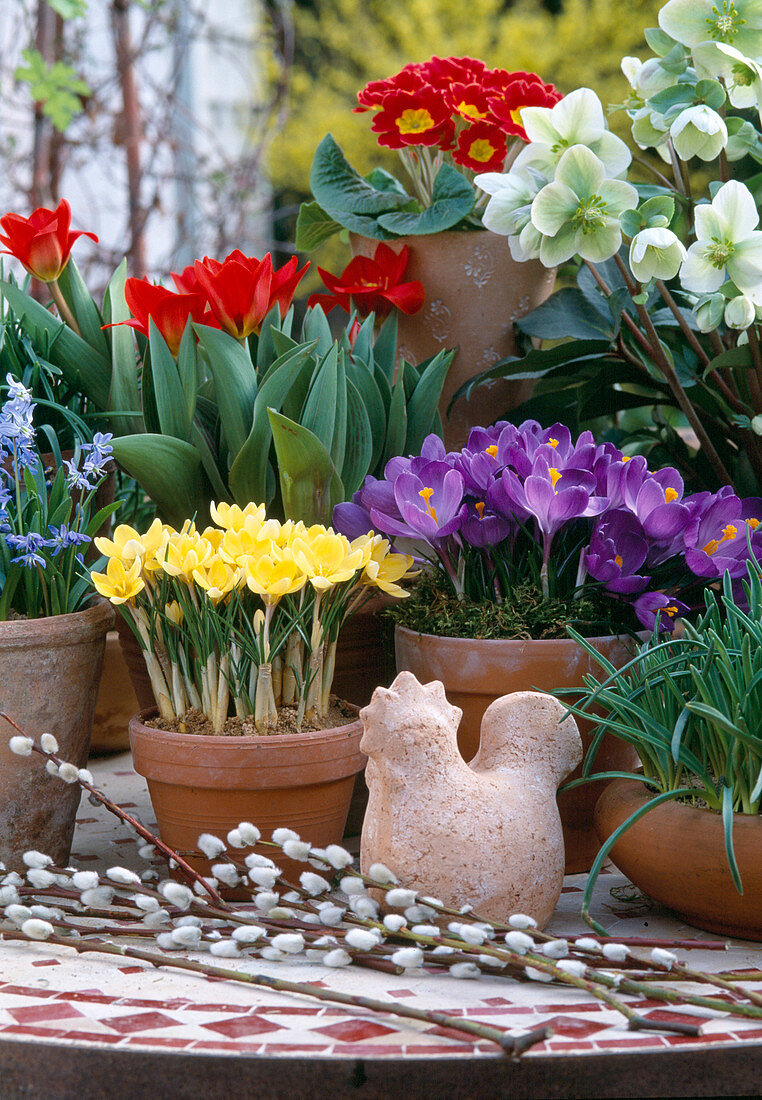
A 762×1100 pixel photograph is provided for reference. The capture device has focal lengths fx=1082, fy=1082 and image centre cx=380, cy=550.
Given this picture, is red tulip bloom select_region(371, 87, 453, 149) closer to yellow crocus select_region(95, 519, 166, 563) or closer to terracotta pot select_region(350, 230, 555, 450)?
terracotta pot select_region(350, 230, 555, 450)

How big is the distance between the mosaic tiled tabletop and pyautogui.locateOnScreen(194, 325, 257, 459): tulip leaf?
0.46m

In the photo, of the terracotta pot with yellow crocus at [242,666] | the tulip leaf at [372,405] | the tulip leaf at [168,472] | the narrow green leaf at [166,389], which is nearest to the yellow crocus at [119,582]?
the terracotta pot with yellow crocus at [242,666]

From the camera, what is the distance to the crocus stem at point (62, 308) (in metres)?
1.13

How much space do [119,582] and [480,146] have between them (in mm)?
733

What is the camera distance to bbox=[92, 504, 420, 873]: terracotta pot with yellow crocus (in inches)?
33.4

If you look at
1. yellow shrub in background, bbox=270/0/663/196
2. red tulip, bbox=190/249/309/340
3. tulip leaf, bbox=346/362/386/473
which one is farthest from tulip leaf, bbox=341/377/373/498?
yellow shrub in background, bbox=270/0/663/196

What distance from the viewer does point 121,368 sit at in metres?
1.11

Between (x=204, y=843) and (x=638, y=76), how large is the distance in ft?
2.59

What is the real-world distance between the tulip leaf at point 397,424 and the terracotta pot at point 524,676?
0.24m

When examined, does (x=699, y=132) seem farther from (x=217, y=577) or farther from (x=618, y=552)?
(x=217, y=577)

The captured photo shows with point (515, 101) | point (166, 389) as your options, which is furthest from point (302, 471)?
point (515, 101)

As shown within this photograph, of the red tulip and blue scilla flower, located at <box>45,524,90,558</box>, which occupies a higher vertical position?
the red tulip

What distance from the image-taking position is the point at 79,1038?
60 cm

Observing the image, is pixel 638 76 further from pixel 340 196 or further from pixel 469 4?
pixel 469 4
